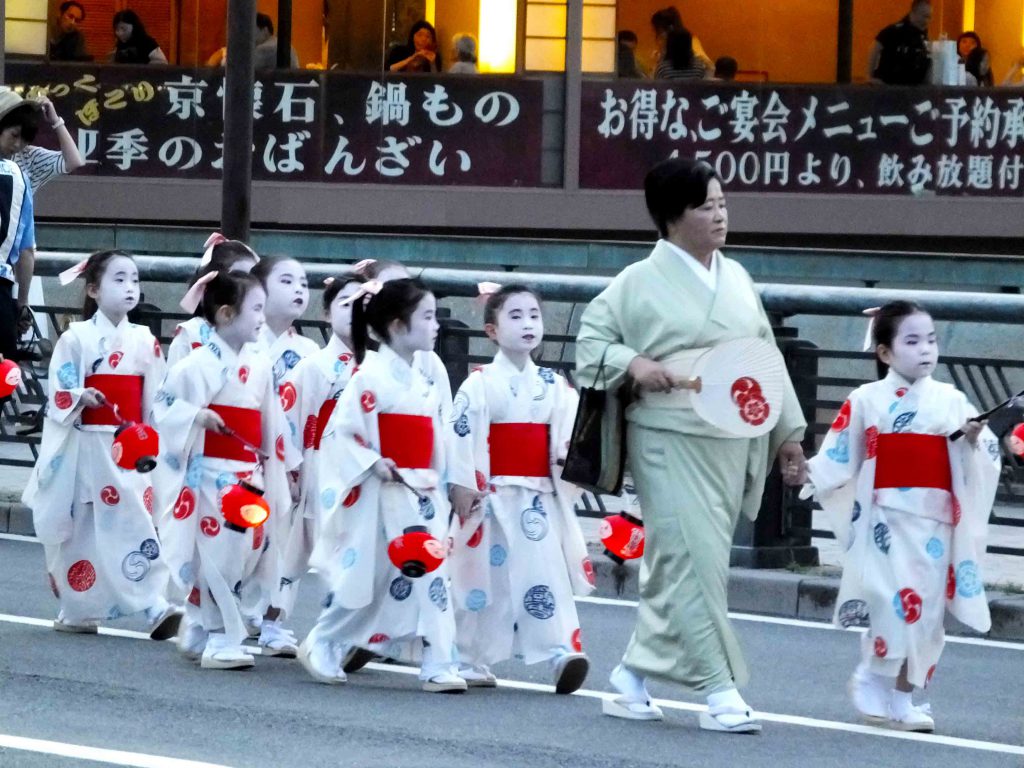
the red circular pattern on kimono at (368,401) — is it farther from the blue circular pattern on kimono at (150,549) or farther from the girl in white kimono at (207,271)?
the blue circular pattern on kimono at (150,549)

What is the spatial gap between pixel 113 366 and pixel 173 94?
10.9 metres

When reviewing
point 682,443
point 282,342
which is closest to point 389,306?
point 282,342

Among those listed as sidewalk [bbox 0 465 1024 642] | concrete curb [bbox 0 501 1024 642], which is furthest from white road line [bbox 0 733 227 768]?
sidewalk [bbox 0 465 1024 642]

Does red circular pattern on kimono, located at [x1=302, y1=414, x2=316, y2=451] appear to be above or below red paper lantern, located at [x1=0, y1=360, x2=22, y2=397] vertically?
below

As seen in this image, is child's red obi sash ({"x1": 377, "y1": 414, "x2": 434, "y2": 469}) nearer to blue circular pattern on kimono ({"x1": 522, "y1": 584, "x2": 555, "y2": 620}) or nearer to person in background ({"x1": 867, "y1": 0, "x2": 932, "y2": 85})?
blue circular pattern on kimono ({"x1": 522, "y1": 584, "x2": 555, "y2": 620})

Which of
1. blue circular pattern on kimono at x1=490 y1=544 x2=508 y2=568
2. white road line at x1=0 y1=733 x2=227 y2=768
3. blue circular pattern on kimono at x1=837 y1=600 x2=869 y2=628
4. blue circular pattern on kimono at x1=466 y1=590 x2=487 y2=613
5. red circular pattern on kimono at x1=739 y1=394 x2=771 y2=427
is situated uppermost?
red circular pattern on kimono at x1=739 y1=394 x2=771 y2=427

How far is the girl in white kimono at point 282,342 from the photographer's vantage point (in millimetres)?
8102

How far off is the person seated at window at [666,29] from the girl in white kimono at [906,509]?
40.5ft

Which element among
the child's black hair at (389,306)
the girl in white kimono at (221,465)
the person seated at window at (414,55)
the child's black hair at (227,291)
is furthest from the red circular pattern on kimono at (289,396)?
the person seated at window at (414,55)

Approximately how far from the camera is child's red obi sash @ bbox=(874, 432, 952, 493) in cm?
698

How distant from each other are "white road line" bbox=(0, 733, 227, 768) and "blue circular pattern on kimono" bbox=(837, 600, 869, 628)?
7.18 ft

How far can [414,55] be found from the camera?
62.2 ft

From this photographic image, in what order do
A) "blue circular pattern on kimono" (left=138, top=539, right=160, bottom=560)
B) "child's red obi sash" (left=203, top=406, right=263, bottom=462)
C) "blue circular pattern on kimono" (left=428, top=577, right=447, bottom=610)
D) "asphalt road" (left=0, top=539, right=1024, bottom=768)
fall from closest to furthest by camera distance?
1. "asphalt road" (left=0, top=539, right=1024, bottom=768)
2. "blue circular pattern on kimono" (left=428, top=577, right=447, bottom=610)
3. "child's red obi sash" (left=203, top=406, right=263, bottom=462)
4. "blue circular pattern on kimono" (left=138, top=539, right=160, bottom=560)

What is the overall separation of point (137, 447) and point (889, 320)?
269cm
